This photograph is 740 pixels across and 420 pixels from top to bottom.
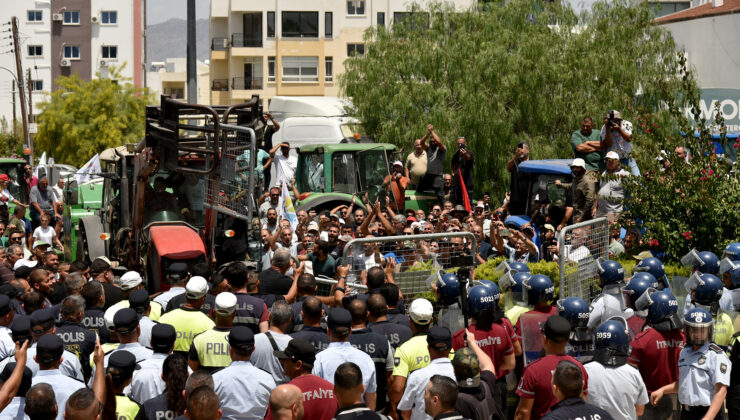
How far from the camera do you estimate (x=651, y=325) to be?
8.55m

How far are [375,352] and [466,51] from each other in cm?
1994

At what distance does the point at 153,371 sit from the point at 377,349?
175cm

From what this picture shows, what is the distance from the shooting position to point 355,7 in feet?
193

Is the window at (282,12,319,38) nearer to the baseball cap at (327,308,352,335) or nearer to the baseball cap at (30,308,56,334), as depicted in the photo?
the baseball cap at (30,308,56,334)

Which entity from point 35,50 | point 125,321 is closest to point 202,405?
point 125,321

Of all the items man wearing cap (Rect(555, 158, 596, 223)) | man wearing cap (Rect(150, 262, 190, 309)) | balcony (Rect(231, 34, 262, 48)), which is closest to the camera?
man wearing cap (Rect(150, 262, 190, 309))

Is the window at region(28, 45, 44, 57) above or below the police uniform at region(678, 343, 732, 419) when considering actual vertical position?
above

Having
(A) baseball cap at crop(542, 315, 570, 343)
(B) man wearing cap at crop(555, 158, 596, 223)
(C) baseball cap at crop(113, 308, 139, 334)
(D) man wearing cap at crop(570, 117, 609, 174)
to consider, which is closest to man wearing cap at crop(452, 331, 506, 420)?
(A) baseball cap at crop(542, 315, 570, 343)

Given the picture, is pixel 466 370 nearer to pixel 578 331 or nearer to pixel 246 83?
pixel 578 331

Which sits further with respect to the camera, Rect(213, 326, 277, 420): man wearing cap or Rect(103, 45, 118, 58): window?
Rect(103, 45, 118, 58): window

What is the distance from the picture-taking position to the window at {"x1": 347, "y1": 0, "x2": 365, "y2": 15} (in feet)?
193

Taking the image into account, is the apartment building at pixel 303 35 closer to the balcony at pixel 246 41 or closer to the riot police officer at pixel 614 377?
the balcony at pixel 246 41

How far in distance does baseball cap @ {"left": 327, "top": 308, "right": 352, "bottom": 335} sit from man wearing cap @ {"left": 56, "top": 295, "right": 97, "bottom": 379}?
7.09 ft

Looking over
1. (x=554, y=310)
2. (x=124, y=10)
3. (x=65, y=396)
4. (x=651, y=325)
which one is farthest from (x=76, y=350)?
(x=124, y=10)
